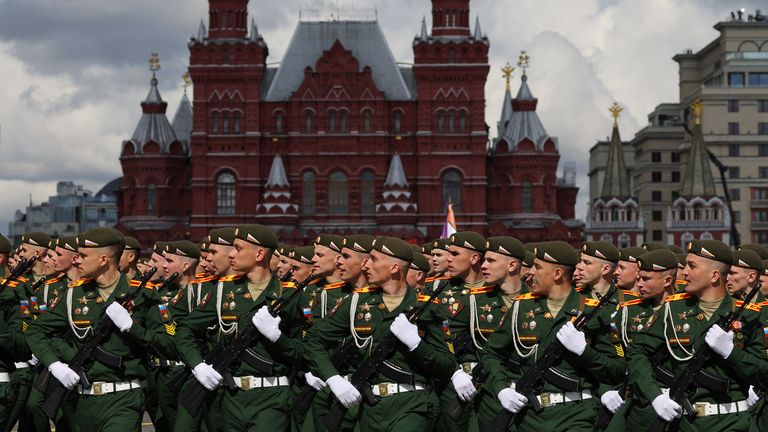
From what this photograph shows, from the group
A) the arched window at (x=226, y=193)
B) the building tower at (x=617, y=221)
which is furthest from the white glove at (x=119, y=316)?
the building tower at (x=617, y=221)

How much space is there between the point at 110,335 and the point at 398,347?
7.21 ft

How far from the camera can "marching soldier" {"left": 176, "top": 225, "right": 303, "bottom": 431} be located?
9438mm

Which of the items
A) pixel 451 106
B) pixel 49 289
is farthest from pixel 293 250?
pixel 451 106

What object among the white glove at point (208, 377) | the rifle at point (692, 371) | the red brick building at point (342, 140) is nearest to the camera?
the rifle at point (692, 371)

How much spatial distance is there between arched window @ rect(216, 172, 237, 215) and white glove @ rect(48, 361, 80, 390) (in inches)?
2284

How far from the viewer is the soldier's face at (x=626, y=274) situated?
38.9 feet

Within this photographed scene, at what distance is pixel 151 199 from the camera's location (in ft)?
226

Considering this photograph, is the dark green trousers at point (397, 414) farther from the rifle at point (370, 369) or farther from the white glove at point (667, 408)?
the white glove at point (667, 408)

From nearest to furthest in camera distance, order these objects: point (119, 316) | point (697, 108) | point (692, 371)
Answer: point (692, 371), point (119, 316), point (697, 108)

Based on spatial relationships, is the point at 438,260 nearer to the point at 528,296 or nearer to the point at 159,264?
the point at 528,296

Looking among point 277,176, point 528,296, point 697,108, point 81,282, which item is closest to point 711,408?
point 528,296

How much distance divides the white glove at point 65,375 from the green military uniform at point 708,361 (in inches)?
153

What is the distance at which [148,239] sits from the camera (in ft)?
222

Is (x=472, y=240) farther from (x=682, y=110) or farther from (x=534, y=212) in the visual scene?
(x=682, y=110)
